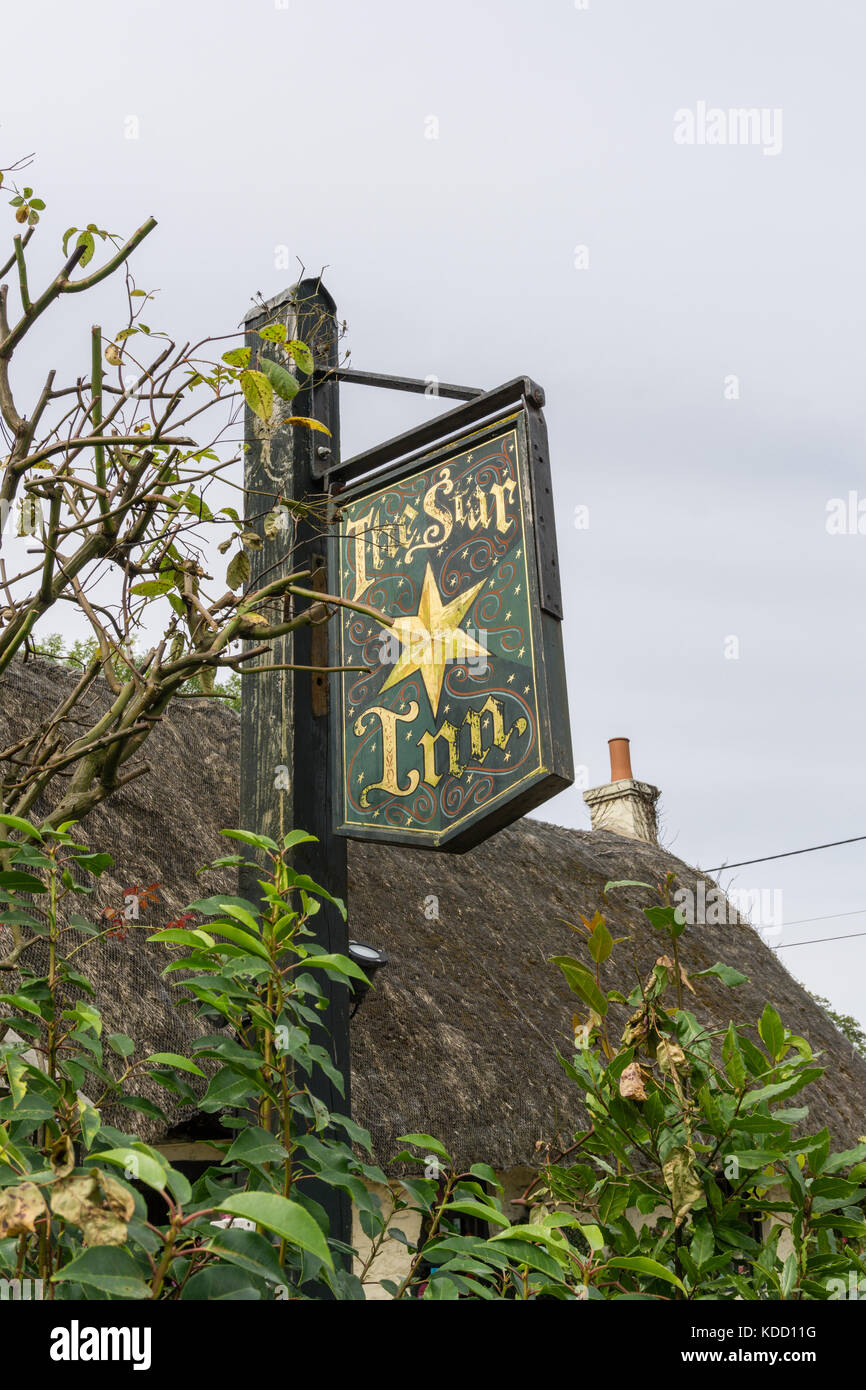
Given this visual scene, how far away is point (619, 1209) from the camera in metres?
1.92

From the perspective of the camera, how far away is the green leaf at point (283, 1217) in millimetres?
861

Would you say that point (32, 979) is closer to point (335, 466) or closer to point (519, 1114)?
point (335, 466)

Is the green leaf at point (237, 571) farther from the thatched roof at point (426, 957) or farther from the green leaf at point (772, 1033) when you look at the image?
the thatched roof at point (426, 957)

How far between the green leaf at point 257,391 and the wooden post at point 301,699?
25cm

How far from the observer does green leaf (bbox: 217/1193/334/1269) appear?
0.86m

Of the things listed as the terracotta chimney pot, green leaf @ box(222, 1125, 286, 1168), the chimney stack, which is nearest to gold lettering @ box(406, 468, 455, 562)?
green leaf @ box(222, 1125, 286, 1168)

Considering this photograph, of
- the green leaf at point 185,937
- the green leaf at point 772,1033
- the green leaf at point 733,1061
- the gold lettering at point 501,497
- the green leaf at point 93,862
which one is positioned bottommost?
the green leaf at point 733,1061

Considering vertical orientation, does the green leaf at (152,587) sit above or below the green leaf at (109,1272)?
above

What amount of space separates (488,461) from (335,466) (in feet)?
1.56

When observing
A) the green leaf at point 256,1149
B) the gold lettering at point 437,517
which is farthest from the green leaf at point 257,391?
the green leaf at point 256,1149

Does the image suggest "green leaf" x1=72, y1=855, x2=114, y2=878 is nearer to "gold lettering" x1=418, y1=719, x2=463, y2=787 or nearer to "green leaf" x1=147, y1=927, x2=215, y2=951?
"green leaf" x1=147, y1=927, x2=215, y2=951

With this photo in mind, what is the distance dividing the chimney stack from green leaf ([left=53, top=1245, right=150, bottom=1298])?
1226 centimetres

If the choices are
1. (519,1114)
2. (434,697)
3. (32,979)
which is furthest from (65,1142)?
(519,1114)

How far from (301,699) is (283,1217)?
1.77 m
